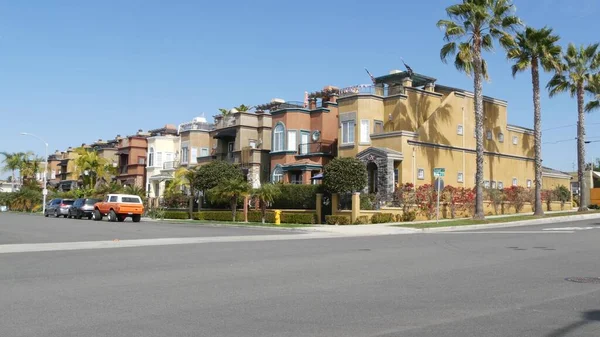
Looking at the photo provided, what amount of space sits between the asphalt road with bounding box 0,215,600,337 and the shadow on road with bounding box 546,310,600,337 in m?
0.01

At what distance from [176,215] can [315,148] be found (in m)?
12.2

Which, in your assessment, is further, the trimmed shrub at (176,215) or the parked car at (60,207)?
the parked car at (60,207)

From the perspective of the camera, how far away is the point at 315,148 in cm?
4594

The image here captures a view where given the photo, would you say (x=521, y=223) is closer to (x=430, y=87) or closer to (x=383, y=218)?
(x=383, y=218)

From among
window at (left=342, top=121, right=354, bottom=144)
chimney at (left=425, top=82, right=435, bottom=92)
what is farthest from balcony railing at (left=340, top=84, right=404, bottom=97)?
chimney at (left=425, top=82, right=435, bottom=92)

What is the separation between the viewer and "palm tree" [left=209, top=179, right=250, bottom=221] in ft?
126

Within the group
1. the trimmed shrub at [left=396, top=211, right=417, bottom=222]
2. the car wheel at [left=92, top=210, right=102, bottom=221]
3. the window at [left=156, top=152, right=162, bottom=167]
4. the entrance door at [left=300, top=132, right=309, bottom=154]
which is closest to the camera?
the trimmed shrub at [left=396, top=211, right=417, bottom=222]

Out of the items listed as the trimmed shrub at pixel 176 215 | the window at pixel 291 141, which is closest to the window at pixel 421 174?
the window at pixel 291 141

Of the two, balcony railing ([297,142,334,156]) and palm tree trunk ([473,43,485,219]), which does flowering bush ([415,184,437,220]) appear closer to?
palm tree trunk ([473,43,485,219])

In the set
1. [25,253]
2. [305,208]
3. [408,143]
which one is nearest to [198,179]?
[305,208]

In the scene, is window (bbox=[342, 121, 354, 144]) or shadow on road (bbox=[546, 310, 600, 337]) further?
window (bbox=[342, 121, 354, 144])

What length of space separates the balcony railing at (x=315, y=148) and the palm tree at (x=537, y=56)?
14.6 m

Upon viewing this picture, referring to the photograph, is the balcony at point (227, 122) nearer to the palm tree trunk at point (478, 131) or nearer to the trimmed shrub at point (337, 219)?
the trimmed shrub at point (337, 219)

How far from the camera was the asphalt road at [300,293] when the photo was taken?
733cm
